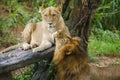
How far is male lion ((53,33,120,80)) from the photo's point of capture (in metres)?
5.35

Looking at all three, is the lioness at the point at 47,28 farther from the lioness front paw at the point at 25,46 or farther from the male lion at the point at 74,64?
the male lion at the point at 74,64

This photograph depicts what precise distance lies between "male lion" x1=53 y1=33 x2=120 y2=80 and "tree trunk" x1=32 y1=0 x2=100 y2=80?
1.10 metres

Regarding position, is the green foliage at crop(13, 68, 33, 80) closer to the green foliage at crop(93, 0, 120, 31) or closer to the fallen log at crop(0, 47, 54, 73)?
the fallen log at crop(0, 47, 54, 73)

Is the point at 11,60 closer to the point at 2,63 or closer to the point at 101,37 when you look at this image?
the point at 2,63

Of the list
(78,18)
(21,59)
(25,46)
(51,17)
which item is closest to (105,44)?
(78,18)

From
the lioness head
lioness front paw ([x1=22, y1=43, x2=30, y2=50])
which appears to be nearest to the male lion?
the lioness head

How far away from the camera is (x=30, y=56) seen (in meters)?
6.10

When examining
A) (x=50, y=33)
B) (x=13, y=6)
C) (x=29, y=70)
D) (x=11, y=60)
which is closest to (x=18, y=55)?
(x=11, y=60)

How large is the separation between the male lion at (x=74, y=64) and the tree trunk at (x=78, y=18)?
3.62 ft

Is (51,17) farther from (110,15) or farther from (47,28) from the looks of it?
(110,15)

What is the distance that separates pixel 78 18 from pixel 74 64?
54.7 inches

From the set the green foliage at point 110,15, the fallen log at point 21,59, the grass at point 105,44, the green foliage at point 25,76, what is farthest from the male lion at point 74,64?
the green foliage at point 110,15

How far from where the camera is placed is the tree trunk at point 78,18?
6.50m

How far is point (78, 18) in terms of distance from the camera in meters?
6.64
